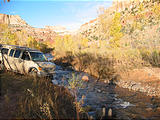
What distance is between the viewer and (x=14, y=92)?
4145 millimetres

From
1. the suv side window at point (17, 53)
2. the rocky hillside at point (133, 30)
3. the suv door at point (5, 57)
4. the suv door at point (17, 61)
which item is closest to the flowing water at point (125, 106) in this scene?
the suv door at point (17, 61)

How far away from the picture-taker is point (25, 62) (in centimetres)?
660

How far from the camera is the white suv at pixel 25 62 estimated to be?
20.8ft

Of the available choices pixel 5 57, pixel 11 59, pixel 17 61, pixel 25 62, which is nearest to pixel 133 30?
pixel 25 62

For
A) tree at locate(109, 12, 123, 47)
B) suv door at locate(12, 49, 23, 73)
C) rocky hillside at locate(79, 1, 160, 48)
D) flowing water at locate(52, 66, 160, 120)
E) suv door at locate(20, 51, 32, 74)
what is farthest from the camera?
tree at locate(109, 12, 123, 47)

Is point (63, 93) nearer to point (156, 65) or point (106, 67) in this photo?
point (106, 67)

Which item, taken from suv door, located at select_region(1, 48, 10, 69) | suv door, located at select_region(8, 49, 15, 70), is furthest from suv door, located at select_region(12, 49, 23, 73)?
suv door, located at select_region(1, 48, 10, 69)

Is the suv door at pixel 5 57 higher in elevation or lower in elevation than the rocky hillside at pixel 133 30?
lower

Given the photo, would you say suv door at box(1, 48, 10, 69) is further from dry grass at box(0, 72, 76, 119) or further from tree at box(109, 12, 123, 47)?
tree at box(109, 12, 123, 47)

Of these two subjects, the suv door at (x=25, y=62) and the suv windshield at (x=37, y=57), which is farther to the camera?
the suv windshield at (x=37, y=57)

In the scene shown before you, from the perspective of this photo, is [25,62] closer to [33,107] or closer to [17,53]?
[17,53]

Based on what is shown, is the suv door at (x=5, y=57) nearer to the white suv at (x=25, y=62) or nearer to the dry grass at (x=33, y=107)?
the white suv at (x=25, y=62)

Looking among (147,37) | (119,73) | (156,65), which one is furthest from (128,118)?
(147,37)

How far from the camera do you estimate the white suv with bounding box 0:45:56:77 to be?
250 inches
